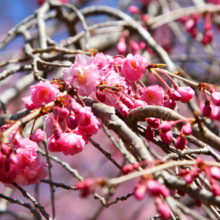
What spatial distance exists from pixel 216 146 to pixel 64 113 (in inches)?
19.6

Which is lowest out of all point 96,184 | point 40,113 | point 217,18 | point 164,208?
point 164,208

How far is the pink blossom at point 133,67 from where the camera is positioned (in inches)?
55.4

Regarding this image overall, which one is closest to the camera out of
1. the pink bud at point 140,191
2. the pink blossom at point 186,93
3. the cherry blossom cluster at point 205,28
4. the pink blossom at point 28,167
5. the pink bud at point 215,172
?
the pink bud at point 140,191

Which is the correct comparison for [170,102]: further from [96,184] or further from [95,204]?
[95,204]

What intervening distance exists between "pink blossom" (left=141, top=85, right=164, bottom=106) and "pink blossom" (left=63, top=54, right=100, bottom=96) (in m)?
0.25

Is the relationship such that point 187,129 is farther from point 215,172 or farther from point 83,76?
point 83,76

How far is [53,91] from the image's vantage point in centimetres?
121

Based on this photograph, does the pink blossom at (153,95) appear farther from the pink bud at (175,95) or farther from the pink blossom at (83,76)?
the pink blossom at (83,76)

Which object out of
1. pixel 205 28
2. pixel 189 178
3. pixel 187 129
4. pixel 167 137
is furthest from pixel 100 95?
pixel 205 28

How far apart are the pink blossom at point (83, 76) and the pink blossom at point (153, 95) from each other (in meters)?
0.25

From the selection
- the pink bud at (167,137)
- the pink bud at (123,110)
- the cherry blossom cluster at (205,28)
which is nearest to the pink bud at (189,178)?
the pink bud at (167,137)

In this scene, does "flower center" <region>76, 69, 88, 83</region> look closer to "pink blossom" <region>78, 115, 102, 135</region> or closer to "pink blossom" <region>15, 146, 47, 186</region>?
"pink blossom" <region>78, 115, 102, 135</region>

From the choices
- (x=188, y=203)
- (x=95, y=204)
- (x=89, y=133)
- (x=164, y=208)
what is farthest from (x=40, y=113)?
(x=95, y=204)

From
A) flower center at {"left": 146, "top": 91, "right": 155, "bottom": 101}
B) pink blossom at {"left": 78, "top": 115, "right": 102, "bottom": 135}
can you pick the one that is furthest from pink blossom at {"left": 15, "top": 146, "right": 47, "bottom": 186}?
flower center at {"left": 146, "top": 91, "right": 155, "bottom": 101}
